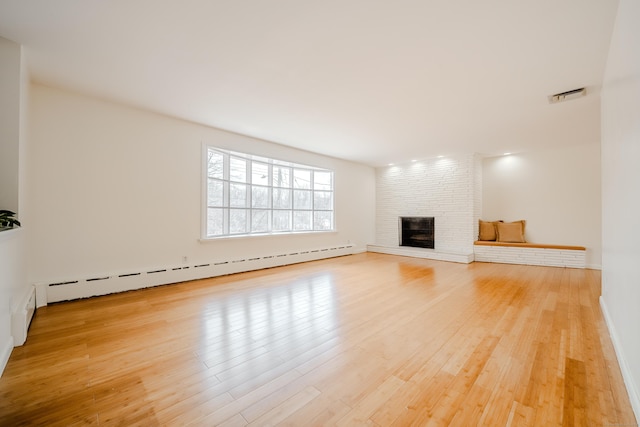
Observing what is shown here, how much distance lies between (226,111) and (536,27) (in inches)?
140

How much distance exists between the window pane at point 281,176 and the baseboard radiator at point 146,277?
154 centimetres

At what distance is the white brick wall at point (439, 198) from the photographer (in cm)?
634

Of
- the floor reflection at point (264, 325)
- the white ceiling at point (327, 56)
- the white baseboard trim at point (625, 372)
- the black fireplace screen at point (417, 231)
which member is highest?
the white ceiling at point (327, 56)

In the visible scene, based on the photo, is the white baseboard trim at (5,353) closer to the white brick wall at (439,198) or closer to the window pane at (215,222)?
the window pane at (215,222)

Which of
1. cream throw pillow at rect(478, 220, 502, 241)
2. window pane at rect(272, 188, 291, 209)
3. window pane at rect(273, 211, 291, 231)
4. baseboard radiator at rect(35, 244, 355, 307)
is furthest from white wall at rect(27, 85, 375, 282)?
cream throw pillow at rect(478, 220, 502, 241)

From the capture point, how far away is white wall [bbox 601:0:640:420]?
145cm

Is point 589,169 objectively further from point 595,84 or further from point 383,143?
point 383,143

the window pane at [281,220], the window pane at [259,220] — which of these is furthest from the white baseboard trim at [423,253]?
the window pane at [259,220]

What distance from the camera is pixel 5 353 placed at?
73.2 inches

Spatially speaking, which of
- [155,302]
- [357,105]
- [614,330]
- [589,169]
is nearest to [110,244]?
[155,302]

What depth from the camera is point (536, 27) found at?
2107 millimetres

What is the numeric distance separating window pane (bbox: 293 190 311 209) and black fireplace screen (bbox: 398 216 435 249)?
2870 mm

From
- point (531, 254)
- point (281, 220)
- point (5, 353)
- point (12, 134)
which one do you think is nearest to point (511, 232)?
point (531, 254)

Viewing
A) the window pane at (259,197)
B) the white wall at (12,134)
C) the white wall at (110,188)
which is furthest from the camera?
the window pane at (259,197)
